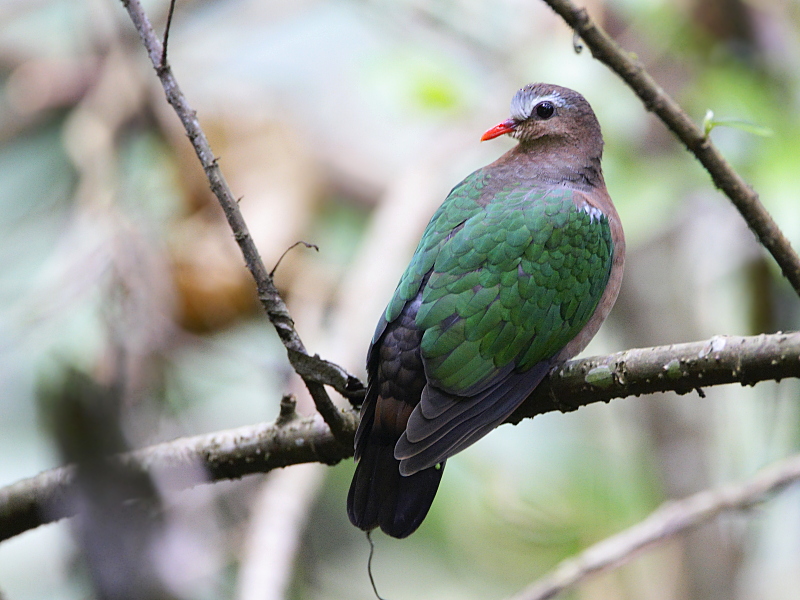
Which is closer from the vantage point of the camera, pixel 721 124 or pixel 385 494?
pixel 721 124

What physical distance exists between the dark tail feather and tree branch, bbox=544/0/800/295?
1048 mm

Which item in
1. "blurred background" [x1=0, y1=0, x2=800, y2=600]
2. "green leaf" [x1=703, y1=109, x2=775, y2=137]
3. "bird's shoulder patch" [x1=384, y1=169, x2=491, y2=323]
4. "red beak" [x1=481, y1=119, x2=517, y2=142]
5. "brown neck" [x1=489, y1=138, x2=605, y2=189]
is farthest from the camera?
"blurred background" [x1=0, y1=0, x2=800, y2=600]

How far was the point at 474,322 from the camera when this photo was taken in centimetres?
253

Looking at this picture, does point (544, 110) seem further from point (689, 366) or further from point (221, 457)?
point (221, 457)

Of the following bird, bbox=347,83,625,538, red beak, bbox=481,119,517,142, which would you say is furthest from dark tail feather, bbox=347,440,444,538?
red beak, bbox=481,119,517,142

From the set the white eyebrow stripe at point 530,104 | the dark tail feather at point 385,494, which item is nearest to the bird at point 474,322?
the dark tail feather at point 385,494

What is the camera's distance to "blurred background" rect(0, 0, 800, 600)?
3855 millimetres

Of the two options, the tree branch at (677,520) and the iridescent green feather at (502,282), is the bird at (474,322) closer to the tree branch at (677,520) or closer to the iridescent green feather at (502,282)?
the iridescent green feather at (502,282)

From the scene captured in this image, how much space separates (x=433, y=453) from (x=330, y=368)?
35 cm

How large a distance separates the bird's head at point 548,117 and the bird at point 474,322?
25cm

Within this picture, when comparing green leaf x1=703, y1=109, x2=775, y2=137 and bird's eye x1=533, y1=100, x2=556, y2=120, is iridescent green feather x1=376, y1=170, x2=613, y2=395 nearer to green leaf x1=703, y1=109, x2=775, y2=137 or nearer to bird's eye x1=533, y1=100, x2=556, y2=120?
bird's eye x1=533, y1=100, x2=556, y2=120

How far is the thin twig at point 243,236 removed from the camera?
2080 mm

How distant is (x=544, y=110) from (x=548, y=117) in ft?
0.10

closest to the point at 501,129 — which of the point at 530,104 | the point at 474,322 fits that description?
the point at 530,104
